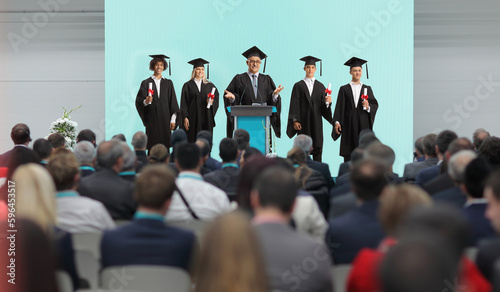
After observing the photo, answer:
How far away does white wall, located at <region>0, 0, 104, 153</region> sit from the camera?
1259 centimetres

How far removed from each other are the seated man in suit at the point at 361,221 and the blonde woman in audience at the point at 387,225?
0.43m

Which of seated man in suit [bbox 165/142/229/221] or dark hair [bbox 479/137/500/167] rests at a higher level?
dark hair [bbox 479/137/500/167]

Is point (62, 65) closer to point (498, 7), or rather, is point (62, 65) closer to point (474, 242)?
point (498, 7)

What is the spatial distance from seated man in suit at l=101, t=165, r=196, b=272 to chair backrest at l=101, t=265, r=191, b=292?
0.59ft

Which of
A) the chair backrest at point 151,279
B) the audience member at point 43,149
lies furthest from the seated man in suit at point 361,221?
the audience member at point 43,149

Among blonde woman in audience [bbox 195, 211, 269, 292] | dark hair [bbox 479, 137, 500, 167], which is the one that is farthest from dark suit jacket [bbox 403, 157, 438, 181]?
blonde woman in audience [bbox 195, 211, 269, 292]

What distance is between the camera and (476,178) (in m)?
3.26

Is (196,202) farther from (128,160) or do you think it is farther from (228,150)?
(228,150)

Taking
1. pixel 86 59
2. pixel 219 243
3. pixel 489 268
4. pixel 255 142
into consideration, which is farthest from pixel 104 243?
pixel 86 59

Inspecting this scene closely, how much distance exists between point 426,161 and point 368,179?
281cm

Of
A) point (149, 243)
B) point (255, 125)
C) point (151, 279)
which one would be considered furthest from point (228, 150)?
point (255, 125)

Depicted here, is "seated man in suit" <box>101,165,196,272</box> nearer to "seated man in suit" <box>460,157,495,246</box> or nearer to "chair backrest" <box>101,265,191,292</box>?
"chair backrest" <box>101,265,191,292</box>

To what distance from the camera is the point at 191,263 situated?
99.6 inches

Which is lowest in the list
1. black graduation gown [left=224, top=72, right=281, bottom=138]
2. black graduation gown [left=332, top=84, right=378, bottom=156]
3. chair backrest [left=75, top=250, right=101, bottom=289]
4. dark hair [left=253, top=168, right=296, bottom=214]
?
chair backrest [left=75, top=250, right=101, bottom=289]
